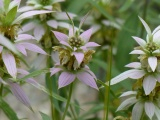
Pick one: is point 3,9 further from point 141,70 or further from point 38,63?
point 38,63

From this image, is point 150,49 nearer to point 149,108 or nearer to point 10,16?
point 149,108

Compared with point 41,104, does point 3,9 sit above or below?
above

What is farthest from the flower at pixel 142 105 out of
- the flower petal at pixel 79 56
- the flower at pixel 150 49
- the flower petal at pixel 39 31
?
the flower petal at pixel 39 31

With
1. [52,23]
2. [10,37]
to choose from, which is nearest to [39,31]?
[52,23]

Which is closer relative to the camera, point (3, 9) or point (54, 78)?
point (3, 9)

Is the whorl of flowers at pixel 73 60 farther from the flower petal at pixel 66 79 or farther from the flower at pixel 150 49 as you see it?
the flower at pixel 150 49

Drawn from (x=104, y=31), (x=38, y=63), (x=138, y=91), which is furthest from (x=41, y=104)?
(x=138, y=91)
